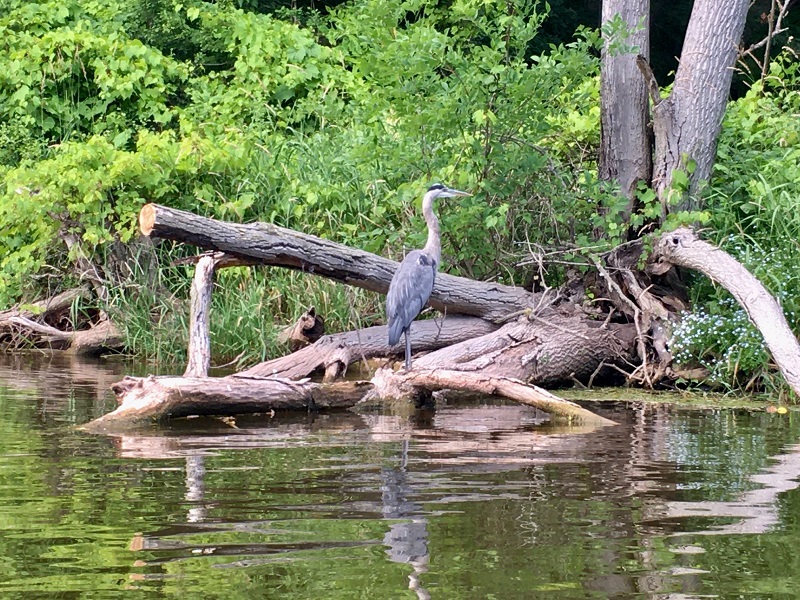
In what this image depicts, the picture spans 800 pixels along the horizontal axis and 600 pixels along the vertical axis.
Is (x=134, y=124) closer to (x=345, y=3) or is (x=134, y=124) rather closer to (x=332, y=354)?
(x=345, y=3)

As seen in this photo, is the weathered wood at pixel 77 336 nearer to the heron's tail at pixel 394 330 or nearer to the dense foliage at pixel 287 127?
the dense foliage at pixel 287 127

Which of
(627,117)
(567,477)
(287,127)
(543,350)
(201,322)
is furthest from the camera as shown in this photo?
(287,127)

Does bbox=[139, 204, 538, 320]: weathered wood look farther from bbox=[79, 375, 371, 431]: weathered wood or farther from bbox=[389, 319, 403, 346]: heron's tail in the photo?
bbox=[79, 375, 371, 431]: weathered wood

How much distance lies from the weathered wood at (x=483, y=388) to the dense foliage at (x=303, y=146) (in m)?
1.81

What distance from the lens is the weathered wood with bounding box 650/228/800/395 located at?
7.48 meters

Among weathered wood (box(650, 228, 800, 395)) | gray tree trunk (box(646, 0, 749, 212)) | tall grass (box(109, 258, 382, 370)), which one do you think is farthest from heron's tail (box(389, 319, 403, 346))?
gray tree trunk (box(646, 0, 749, 212))

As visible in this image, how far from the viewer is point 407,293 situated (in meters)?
8.61

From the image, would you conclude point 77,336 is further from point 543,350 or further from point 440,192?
point 543,350

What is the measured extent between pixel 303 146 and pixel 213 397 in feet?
18.8

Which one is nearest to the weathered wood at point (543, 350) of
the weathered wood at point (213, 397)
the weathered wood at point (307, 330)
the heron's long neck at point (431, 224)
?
the heron's long neck at point (431, 224)

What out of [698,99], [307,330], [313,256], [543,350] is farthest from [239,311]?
[698,99]

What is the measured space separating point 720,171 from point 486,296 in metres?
2.37

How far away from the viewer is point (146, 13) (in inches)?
621

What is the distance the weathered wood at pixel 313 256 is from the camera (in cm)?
814
